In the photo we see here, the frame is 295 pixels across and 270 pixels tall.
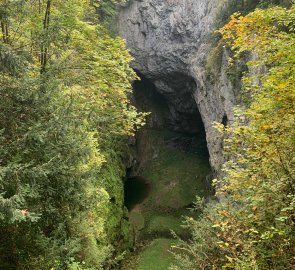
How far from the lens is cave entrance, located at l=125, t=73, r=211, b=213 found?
31391mm

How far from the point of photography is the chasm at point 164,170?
87.4 feet

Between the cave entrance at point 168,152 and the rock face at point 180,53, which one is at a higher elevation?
the rock face at point 180,53

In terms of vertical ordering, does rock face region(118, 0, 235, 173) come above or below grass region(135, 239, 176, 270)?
above

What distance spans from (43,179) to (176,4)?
27.0 meters

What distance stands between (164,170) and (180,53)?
12.4 m

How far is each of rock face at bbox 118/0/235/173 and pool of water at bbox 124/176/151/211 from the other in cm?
871

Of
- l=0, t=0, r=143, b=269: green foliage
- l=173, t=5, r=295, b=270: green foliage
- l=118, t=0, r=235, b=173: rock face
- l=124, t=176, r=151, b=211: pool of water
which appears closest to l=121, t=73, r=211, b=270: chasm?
l=124, t=176, r=151, b=211: pool of water

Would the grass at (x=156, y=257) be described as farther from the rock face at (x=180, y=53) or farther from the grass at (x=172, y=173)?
the rock face at (x=180, y=53)

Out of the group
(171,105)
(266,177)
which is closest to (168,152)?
(171,105)

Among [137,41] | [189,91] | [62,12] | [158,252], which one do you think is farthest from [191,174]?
[62,12]

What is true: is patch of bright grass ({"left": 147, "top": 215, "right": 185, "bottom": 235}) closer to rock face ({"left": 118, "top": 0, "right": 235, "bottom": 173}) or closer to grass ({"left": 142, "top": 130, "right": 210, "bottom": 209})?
grass ({"left": 142, "top": 130, "right": 210, "bottom": 209})

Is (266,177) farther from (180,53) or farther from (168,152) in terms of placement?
(168,152)

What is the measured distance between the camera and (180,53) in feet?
102

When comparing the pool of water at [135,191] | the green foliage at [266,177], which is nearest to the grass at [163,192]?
the pool of water at [135,191]
